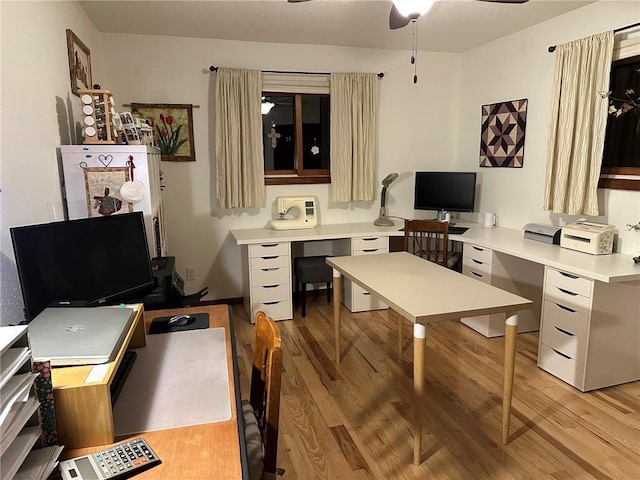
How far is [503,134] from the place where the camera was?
13.3ft

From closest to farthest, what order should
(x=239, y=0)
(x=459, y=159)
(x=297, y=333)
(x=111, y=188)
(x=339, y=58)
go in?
(x=111, y=188) → (x=239, y=0) → (x=297, y=333) → (x=339, y=58) → (x=459, y=159)

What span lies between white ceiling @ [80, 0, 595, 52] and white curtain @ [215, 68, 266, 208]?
0.41 metres

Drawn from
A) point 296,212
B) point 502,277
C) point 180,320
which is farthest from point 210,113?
point 502,277

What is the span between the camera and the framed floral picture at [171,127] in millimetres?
3877

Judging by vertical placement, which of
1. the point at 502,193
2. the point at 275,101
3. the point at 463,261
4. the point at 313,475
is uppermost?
the point at 275,101

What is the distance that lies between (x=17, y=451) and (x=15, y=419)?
0.07m

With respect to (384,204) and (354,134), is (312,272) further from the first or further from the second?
(354,134)

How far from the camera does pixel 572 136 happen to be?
10.4 ft

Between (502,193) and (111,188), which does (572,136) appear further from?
(111,188)

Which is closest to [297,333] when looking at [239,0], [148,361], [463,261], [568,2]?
[463,261]

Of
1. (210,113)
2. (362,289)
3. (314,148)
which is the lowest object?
(362,289)

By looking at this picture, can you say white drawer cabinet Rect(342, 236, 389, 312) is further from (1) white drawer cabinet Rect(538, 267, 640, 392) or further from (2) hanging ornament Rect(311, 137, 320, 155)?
(1) white drawer cabinet Rect(538, 267, 640, 392)

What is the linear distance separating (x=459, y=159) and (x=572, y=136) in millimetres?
1611

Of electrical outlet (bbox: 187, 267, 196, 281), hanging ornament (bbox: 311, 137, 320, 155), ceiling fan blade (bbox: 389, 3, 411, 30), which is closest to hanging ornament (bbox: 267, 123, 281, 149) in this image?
hanging ornament (bbox: 311, 137, 320, 155)
